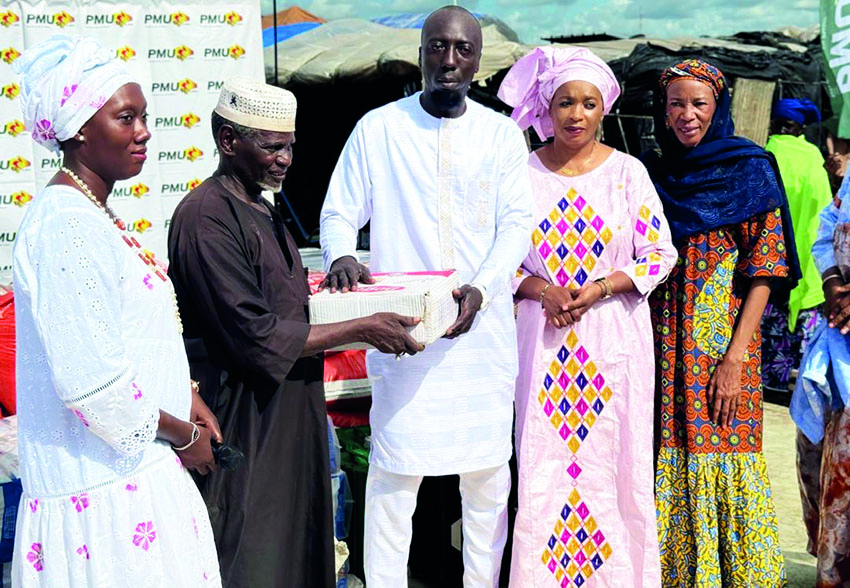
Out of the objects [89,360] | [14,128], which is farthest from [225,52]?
[89,360]

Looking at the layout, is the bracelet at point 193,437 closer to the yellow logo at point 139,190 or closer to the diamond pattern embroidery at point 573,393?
the diamond pattern embroidery at point 573,393

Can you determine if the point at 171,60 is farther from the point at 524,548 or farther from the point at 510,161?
the point at 524,548

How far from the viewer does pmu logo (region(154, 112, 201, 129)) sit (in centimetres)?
529

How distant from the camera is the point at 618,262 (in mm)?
3463

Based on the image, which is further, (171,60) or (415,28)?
(415,28)

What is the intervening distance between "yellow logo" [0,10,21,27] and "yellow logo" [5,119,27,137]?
0.47m

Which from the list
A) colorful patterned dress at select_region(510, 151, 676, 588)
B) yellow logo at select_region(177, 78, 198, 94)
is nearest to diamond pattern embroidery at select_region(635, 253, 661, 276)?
colorful patterned dress at select_region(510, 151, 676, 588)

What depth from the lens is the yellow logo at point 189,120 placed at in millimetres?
5340

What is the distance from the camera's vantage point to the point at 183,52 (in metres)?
5.29

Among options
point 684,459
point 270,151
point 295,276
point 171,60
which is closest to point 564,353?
point 684,459

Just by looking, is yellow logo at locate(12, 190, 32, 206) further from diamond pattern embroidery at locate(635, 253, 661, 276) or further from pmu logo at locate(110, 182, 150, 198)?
diamond pattern embroidery at locate(635, 253, 661, 276)

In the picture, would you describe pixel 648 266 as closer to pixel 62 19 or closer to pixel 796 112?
pixel 62 19

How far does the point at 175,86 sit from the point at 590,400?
3037 mm

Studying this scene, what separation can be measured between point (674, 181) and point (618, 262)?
0.42 m
